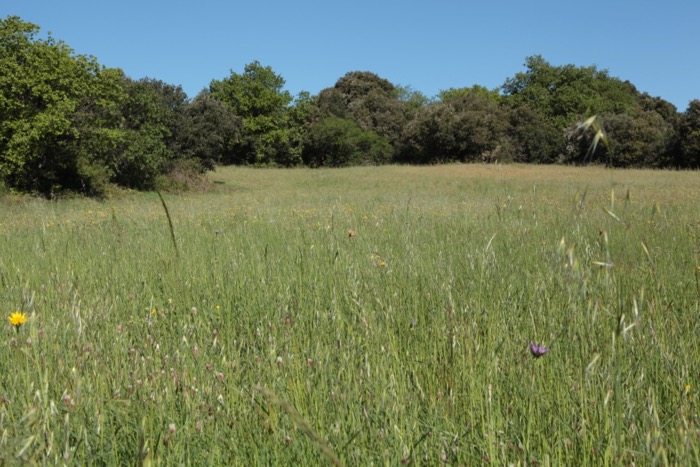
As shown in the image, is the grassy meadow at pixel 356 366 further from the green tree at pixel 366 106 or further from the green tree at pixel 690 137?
the green tree at pixel 366 106

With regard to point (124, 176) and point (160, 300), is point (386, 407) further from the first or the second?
point (124, 176)

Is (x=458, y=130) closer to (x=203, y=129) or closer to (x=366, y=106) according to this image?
(x=366, y=106)

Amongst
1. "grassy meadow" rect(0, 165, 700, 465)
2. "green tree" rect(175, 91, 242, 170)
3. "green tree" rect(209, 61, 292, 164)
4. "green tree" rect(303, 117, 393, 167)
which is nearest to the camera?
"grassy meadow" rect(0, 165, 700, 465)

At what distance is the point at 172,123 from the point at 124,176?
4.10 m

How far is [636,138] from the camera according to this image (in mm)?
44312

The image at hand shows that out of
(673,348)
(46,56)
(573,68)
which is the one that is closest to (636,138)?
(573,68)

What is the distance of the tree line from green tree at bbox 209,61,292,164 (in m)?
0.12

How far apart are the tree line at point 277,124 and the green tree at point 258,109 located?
0.38ft

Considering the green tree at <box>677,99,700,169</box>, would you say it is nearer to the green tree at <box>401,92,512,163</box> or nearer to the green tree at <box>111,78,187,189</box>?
the green tree at <box>401,92,512,163</box>

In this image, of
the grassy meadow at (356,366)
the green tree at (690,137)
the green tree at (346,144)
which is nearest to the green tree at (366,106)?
the green tree at (346,144)

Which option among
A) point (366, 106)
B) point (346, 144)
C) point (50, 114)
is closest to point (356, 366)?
point (50, 114)

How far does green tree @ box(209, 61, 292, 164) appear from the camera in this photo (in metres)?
56.9

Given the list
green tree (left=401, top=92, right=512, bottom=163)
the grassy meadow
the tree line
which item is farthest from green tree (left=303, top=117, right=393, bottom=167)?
the grassy meadow

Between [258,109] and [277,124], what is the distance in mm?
3120
